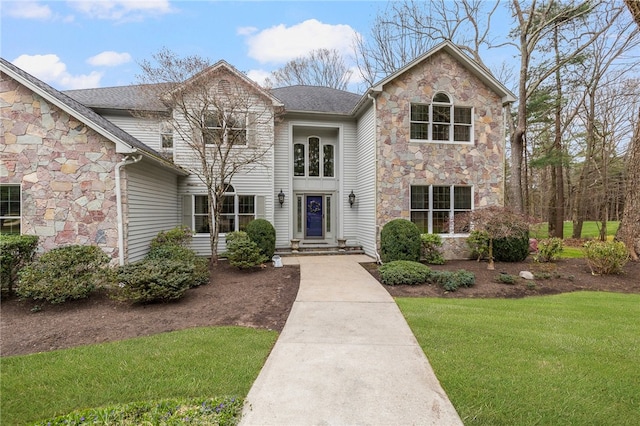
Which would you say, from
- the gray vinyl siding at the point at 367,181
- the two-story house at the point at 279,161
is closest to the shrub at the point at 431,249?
the two-story house at the point at 279,161

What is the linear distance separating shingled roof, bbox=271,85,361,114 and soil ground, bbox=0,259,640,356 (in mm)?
6537

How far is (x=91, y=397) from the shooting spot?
2.84 metres

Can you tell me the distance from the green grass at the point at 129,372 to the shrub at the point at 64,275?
2.16m

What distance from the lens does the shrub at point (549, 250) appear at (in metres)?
9.28

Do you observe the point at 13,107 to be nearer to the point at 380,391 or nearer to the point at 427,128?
the point at 380,391

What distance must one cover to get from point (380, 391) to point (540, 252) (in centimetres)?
935

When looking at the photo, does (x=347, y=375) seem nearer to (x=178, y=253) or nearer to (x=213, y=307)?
(x=213, y=307)

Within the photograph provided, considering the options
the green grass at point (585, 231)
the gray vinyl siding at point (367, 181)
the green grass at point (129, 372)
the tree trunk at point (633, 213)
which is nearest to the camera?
the green grass at point (129, 372)

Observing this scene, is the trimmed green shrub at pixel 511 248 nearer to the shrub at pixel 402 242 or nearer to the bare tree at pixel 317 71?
the shrub at pixel 402 242

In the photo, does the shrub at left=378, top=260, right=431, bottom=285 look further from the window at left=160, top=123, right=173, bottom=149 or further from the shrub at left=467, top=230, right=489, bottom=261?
the window at left=160, top=123, right=173, bottom=149

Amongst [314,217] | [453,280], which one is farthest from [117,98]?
[453,280]

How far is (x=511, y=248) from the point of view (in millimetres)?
9492

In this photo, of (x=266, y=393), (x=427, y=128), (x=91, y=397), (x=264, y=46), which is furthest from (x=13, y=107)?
(x=427, y=128)

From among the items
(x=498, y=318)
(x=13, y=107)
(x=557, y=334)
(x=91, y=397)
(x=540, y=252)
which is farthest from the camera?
(x=540, y=252)
